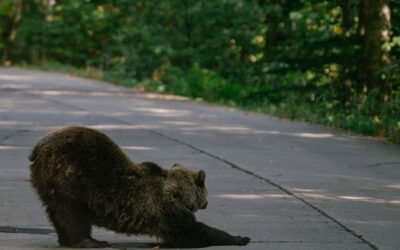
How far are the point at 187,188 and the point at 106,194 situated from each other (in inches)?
25.8

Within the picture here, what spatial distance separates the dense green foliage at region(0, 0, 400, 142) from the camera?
20.7 meters

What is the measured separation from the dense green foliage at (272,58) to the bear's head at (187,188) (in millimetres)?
9702

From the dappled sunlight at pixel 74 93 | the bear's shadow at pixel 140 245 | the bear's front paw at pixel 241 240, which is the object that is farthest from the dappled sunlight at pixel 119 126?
the bear's front paw at pixel 241 240

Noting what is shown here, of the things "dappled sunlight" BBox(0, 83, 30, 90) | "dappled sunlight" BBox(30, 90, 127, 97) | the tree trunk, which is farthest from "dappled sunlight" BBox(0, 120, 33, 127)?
"dappled sunlight" BBox(0, 83, 30, 90)

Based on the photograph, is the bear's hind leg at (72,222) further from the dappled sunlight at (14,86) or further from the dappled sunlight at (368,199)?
the dappled sunlight at (14,86)

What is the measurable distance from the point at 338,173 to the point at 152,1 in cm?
1831

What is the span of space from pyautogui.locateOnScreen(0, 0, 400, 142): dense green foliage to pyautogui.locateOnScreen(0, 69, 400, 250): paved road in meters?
1.70

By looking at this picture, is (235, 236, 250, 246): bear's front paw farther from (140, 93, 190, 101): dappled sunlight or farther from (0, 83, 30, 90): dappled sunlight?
(0, 83, 30, 90): dappled sunlight

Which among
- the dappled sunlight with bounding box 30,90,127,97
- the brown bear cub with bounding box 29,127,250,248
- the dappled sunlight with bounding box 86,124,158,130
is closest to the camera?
the brown bear cub with bounding box 29,127,250,248

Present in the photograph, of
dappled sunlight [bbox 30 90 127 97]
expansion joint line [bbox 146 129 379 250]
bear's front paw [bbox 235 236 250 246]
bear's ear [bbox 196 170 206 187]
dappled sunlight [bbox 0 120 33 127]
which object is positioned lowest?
dappled sunlight [bbox 0 120 33 127]

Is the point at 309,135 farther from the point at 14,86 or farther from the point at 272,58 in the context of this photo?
the point at 14,86

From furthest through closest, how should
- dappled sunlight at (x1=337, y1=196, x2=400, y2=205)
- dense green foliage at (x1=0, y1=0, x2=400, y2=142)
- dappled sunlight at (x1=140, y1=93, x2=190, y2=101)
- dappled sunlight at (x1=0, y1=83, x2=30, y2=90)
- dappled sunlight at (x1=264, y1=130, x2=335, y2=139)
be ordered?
dappled sunlight at (x1=0, y1=83, x2=30, y2=90)
dappled sunlight at (x1=140, y1=93, x2=190, y2=101)
dense green foliage at (x1=0, y1=0, x2=400, y2=142)
dappled sunlight at (x1=264, y1=130, x2=335, y2=139)
dappled sunlight at (x1=337, y1=196, x2=400, y2=205)

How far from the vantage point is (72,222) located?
751cm

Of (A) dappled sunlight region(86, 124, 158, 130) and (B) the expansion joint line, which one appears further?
(A) dappled sunlight region(86, 124, 158, 130)
